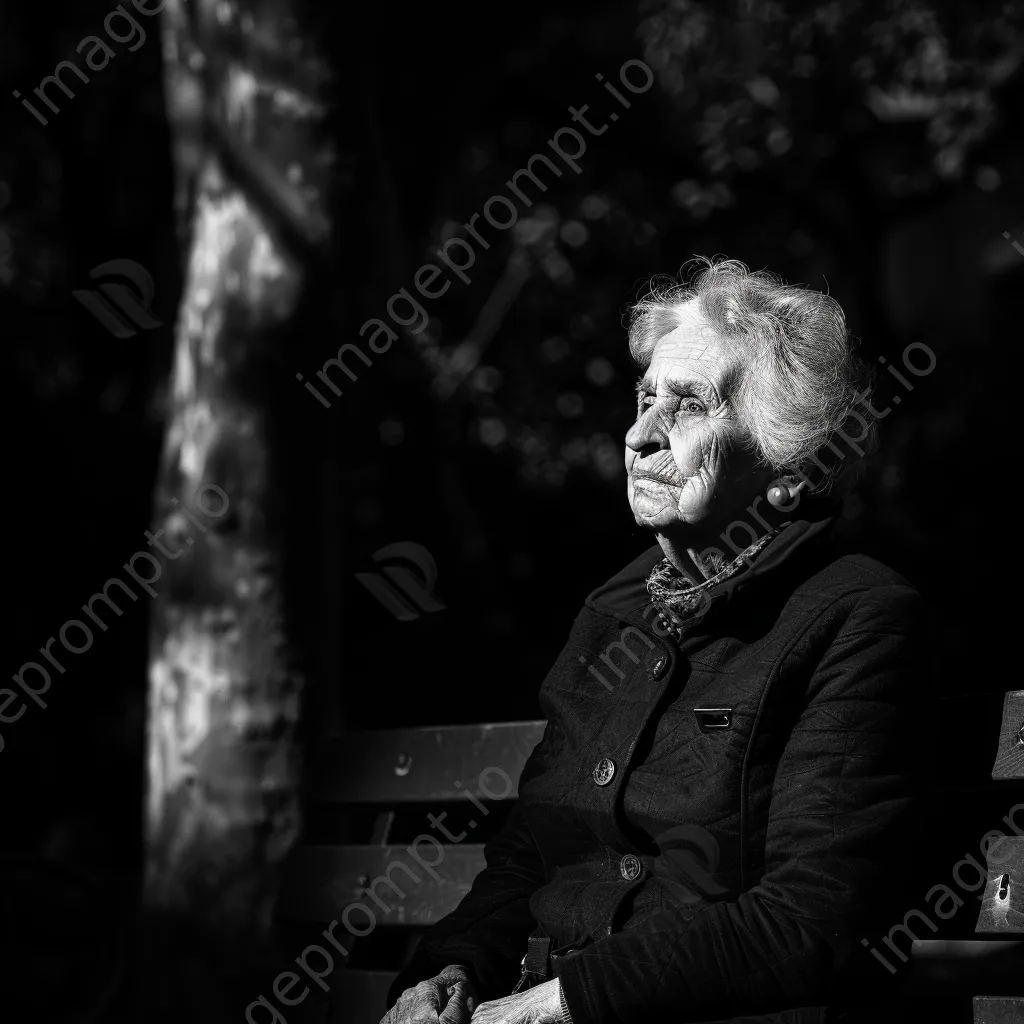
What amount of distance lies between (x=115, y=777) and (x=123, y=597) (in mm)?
1671

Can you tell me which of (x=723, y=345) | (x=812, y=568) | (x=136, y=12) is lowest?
(x=812, y=568)

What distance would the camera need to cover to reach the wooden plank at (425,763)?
338 centimetres

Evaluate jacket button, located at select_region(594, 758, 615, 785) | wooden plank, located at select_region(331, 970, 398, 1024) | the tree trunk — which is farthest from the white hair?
the tree trunk

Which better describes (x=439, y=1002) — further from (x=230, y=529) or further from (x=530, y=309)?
(x=530, y=309)

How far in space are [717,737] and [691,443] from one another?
0.62 meters

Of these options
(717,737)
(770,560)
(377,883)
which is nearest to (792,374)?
(770,560)

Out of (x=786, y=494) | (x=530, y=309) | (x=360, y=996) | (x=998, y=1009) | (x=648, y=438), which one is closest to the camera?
(x=998, y=1009)

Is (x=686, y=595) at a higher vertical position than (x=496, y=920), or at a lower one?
higher

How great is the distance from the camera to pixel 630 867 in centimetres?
277

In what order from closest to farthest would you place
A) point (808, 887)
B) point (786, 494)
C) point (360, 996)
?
point (808, 887) < point (786, 494) < point (360, 996)

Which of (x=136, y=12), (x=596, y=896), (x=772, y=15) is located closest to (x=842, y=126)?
(x=772, y=15)

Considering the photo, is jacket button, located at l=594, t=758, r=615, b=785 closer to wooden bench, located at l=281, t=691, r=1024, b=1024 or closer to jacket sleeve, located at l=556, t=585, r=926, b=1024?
jacket sleeve, located at l=556, t=585, r=926, b=1024

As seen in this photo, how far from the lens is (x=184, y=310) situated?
487 centimetres

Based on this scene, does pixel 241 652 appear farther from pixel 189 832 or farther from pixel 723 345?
pixel 723 345
